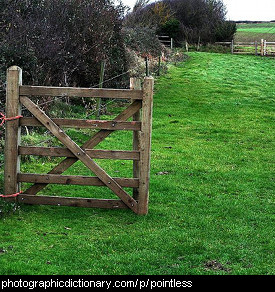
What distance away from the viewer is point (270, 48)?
47438 millimetres

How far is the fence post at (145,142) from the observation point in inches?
320

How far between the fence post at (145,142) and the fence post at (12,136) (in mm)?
1996

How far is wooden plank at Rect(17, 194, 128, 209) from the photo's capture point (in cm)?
847

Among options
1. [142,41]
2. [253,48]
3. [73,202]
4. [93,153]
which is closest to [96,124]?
[93,153]

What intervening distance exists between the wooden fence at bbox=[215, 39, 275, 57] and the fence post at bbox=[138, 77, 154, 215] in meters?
40.2

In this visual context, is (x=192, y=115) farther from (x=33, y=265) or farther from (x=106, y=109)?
(x=33, y=265)

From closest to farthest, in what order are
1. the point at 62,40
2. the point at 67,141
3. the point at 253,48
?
the point at 67,141, the point at 62,40, the point at 253,48

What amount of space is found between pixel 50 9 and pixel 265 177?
10.2 m

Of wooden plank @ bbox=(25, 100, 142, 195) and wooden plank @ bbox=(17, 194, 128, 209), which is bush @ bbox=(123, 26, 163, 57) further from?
wooden plank @ bbox=(17, 194, 128, 209)

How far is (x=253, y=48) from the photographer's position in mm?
50156

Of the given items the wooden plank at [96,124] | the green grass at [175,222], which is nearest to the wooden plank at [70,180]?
the green grass at [175,222]

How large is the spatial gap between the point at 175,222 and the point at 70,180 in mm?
1822

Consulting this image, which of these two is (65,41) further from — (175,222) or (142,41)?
(142,41)

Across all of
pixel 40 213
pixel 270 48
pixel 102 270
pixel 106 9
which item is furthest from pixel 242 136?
pixel 270 48
